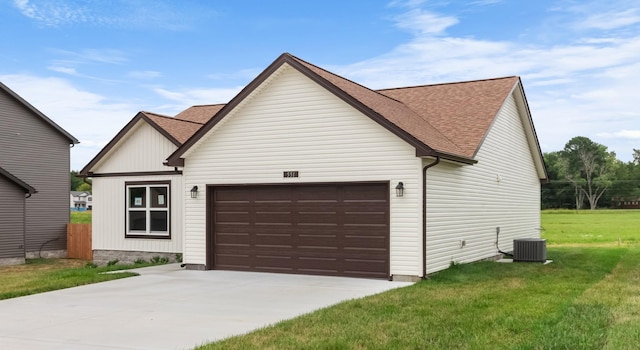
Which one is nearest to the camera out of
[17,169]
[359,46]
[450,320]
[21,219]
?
[450,320]

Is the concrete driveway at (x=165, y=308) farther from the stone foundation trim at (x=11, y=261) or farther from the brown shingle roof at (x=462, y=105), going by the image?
the stone foundation trim at (x=11, y=261)

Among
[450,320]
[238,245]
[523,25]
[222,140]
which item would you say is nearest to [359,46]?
[523,25]

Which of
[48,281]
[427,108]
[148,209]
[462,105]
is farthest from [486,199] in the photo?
→ [48,281]

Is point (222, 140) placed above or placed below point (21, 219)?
above

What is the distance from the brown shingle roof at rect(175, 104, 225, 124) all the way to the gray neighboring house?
610 centimetres

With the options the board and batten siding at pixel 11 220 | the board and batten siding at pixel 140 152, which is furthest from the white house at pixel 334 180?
the board and batten siding at pixel 11 220

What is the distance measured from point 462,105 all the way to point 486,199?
9.73ft

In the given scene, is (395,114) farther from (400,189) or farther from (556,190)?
(556,190)

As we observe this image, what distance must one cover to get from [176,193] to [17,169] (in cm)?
970

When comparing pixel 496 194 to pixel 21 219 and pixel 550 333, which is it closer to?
pixel 550 333

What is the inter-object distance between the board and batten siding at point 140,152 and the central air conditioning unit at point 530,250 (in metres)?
10.8

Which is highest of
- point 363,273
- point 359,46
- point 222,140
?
point 359,46

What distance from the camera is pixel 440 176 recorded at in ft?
50.9

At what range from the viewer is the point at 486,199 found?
1905 cm
